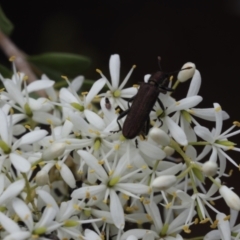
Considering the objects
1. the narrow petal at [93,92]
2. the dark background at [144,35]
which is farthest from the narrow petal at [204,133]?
the dark background at [144,35]

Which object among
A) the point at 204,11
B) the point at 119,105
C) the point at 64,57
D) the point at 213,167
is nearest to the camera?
the point at 213,167

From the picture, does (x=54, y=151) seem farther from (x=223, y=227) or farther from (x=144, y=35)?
(x=144, y=35)

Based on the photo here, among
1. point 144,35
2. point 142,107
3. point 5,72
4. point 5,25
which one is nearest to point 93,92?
Result: point 142,107

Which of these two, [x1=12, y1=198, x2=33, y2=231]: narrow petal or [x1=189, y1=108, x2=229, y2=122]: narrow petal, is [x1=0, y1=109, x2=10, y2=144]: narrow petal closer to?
[x1=12, y1=198, x2=33, y2=231]: narrow petal

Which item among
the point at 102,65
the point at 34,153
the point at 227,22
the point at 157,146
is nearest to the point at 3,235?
the point at 34,153

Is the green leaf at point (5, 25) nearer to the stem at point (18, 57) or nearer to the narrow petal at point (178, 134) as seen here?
the stem at point (18, 57)

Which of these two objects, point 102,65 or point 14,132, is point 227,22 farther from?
point 14,132
